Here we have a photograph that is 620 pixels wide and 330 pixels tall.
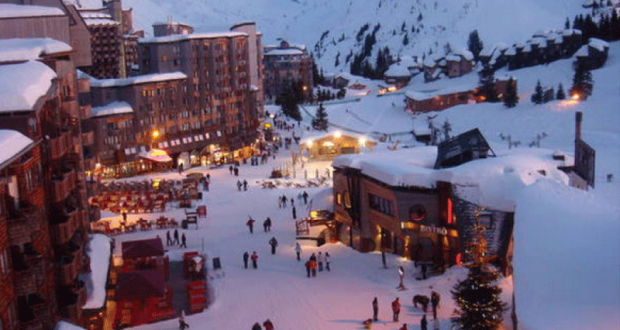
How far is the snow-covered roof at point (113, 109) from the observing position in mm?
61500

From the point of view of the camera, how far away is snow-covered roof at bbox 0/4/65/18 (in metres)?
30.5

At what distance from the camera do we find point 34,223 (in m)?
17.3

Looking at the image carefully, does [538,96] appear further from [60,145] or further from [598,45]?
[60,145]

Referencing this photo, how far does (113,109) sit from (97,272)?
1442 inches

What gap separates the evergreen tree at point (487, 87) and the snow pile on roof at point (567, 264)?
237 feet

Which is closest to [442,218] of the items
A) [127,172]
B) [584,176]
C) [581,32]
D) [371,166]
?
[371,166]

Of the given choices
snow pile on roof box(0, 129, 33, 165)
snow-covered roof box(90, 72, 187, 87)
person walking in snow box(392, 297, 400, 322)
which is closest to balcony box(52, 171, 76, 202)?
snow pile on roof box(0, 129, 33, 165)

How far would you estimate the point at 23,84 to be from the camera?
→ 64.3 feet

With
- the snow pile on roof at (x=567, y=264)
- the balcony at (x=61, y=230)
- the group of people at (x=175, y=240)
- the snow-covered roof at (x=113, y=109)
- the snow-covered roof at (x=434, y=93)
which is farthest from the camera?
→ the snow-covered roof at (x=434, y=93)

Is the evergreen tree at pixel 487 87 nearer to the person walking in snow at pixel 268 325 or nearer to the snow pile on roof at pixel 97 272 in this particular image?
the snow pile on roof at pixel 97 272

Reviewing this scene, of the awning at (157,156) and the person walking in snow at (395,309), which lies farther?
the awning at (157,156)

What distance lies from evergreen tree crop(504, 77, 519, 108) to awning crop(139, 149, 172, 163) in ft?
141

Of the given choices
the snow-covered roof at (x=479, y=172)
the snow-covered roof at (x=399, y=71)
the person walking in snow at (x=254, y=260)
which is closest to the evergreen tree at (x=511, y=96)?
the snow-covered roof at (x=399, y=71)

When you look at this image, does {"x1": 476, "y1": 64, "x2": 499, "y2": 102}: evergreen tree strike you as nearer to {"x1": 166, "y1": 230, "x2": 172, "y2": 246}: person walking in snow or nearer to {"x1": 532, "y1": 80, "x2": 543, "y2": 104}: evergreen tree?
{"x1": 532, "y1": 80, "x2": 543, "y2": 104}: evergreen tree
